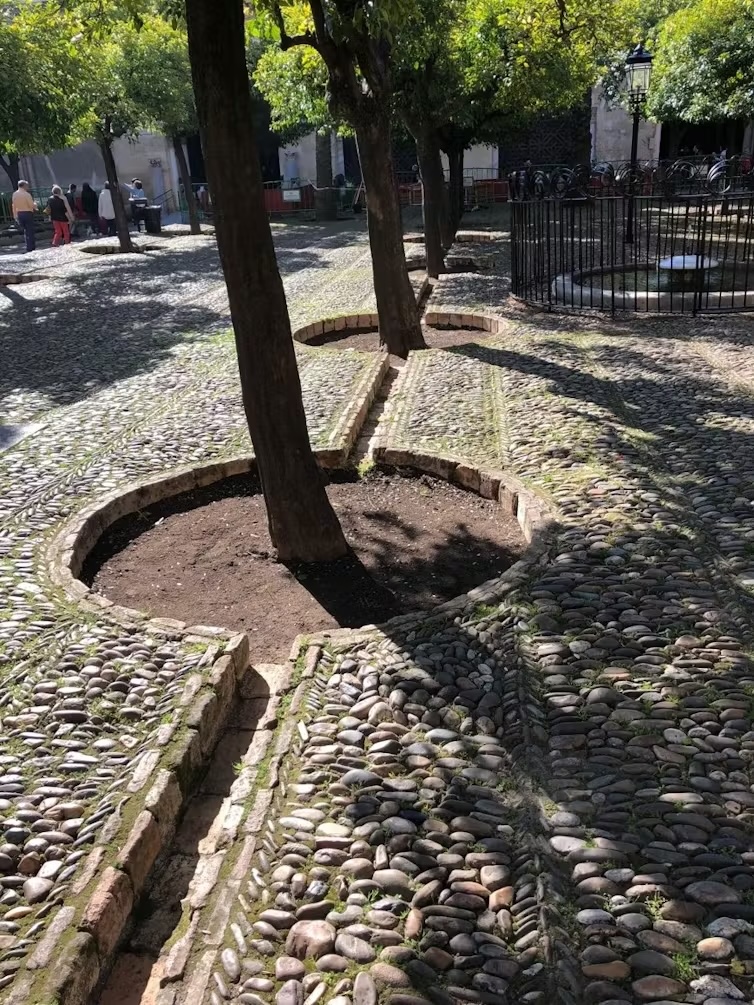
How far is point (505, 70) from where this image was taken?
13.2 meters

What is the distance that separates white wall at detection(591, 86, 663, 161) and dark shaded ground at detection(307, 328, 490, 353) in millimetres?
24637

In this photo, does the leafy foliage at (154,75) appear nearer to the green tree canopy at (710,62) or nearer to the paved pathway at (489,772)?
the green tree canopy at (710,62)

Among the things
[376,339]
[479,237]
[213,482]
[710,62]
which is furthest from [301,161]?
[213,482]

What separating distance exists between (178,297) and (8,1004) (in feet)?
42.7

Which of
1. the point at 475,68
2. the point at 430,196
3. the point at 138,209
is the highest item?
the point at 475,68

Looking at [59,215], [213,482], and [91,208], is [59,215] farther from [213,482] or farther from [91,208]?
[213,482]

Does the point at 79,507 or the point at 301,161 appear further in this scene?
the point at 301,161

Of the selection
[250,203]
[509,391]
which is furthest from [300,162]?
[250,203]

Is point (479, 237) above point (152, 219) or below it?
below

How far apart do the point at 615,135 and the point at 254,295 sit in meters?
32.0

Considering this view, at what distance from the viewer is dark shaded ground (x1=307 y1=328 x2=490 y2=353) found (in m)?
10.1

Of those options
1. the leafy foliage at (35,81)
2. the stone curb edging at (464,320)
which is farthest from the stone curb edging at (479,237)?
the stone curb edging at (464,320)

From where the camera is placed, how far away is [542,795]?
9.01 ft

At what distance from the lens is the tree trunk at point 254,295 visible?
12.9 feet
